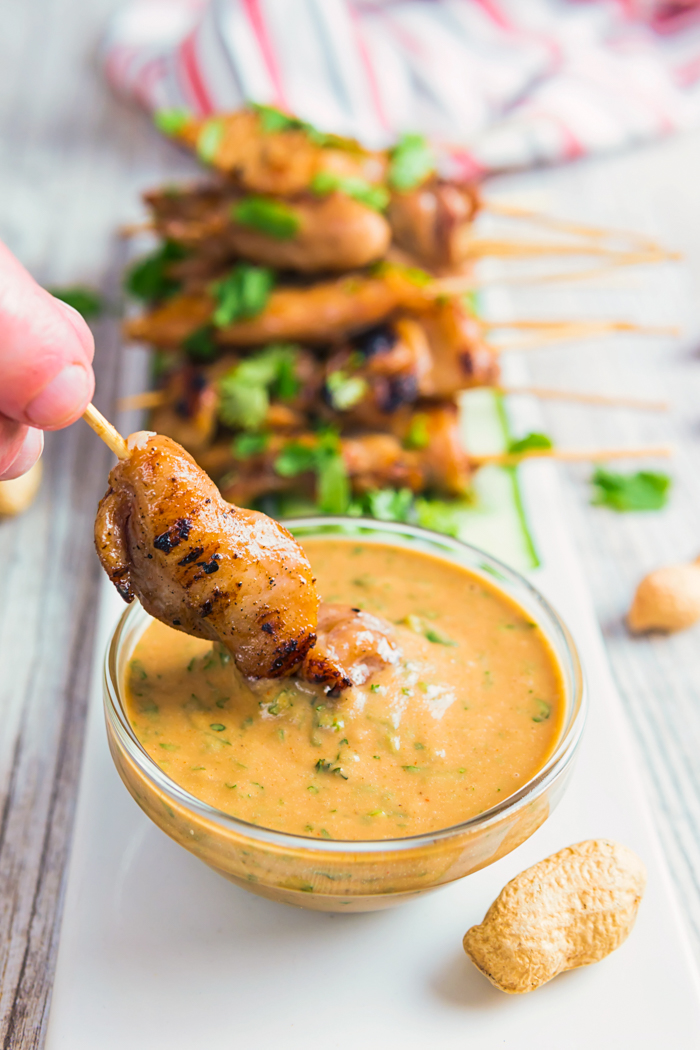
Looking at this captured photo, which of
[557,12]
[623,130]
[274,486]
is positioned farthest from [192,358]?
[557,12]

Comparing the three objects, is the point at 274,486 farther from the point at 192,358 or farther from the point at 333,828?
the point at 333,828

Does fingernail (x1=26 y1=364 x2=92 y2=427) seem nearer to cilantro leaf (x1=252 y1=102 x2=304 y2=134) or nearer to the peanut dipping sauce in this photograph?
the peanut dipping sauce

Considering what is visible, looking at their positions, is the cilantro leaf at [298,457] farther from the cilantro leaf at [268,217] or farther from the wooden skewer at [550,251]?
the wooden skewer at [550,251]

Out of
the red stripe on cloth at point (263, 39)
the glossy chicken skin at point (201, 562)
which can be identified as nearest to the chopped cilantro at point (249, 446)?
the glossy chicken skin at point (201, 562)

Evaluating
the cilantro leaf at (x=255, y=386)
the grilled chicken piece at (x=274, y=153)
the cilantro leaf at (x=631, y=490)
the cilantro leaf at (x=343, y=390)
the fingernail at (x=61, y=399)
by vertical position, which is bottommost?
the cilantro leaf at (x=631, y=490)

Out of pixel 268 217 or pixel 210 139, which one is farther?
pixel 210 139

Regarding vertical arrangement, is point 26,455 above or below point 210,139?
above

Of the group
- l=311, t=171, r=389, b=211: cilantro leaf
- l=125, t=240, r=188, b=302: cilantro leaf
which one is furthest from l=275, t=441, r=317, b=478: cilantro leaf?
l=125, t=240, r=188, b=302: cilantro leaf

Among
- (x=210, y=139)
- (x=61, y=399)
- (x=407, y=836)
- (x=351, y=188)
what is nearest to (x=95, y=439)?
(x=210, y=139)

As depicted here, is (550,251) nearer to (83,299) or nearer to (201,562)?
(83,299)
